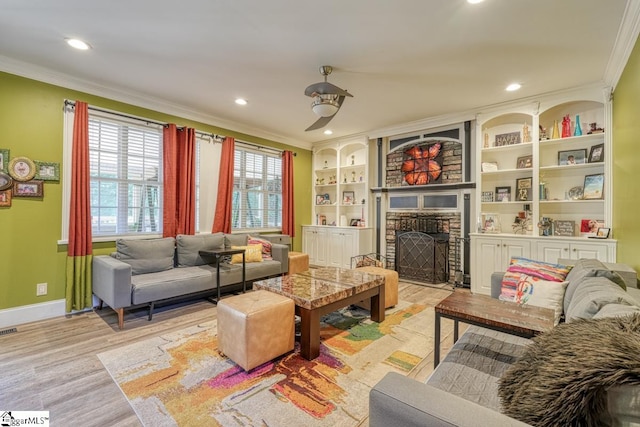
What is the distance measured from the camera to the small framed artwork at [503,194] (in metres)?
4.46

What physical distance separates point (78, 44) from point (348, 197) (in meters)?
4.80

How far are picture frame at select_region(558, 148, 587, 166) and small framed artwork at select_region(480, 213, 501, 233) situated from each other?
1.07m

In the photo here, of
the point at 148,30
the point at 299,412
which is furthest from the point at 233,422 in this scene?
the point at 148,30

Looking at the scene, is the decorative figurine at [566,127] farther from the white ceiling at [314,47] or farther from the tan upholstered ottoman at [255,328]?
the tan upholstered ottoman at [255,328]

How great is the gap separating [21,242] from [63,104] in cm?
161

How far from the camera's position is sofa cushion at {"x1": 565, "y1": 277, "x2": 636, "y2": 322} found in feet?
4.42

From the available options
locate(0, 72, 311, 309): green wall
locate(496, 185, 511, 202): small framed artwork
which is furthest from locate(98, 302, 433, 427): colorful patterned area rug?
locate(496, 185, 511, 202): small framed artwork

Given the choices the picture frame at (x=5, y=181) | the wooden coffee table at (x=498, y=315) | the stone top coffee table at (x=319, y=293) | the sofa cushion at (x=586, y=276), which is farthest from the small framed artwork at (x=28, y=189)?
the sofa cushion at (x=586, y=276)

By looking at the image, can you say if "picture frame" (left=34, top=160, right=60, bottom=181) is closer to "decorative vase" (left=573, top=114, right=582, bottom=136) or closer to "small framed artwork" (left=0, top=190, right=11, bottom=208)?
"small framed artwork" (left=0, top=190, right=11, bottom=208)

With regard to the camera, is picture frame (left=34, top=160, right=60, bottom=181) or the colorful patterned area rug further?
picture frame (left=34, top=160, right=60, bottom=181)

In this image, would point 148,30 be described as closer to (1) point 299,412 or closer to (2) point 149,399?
(2) point 149,399

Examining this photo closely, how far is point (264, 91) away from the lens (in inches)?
151

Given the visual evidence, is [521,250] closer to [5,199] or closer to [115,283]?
[115,283]

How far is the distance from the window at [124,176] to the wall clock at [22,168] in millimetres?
533
